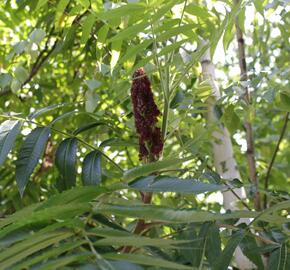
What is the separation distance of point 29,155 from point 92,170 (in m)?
0.12

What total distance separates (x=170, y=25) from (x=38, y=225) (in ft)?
1.59

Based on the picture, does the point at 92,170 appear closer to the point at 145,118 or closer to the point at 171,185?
the point at 145,118

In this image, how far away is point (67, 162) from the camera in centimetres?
101

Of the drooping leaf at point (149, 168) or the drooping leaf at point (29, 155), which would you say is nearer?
the drooping leaf at point (149, 168)

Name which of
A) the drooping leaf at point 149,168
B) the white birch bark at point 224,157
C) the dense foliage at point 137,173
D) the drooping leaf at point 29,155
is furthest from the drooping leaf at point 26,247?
the white birch bark at point 224,157

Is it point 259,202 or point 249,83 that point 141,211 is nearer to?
point 249,83

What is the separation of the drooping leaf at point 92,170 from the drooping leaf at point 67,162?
28 mm

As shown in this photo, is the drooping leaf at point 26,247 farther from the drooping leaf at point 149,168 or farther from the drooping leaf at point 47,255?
the drooping leaf at point 149,168

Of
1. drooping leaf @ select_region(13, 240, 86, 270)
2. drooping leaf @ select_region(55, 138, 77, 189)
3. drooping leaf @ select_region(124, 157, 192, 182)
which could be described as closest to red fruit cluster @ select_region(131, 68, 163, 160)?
drooping leaf @ select_region(55, 138, 77, 189)

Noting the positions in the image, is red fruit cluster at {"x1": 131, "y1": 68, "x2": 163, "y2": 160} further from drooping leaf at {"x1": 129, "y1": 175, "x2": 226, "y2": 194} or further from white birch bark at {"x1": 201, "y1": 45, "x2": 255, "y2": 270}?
white birch bark at {"x1": 201, "y1": 45, "x2": 255, "y2": 270}

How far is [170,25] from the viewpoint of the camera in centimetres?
99

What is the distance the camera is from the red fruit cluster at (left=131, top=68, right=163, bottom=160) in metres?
0.96

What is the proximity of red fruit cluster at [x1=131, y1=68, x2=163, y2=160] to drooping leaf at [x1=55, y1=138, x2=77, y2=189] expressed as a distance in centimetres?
13

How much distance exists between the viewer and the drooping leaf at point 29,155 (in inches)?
36.8
